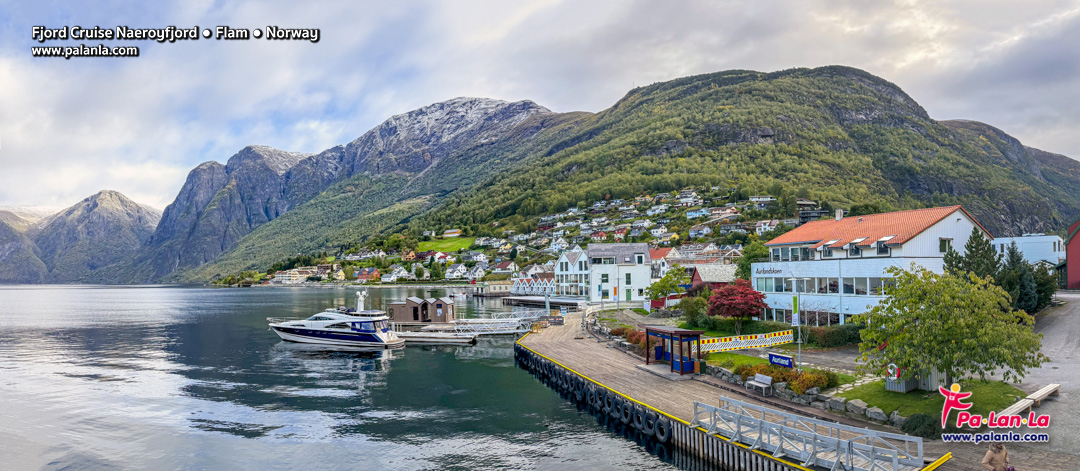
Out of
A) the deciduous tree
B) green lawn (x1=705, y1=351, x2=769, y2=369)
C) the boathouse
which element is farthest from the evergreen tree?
the boathouse

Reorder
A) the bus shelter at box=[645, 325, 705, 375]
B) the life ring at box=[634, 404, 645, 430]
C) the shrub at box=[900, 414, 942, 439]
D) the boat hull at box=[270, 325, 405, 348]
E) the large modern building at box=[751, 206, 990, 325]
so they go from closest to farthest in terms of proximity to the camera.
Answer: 1. the shrub at box=[900, 414, 942, 439]
2. the life ring at box=[634, 404, 645, 430]
3. the bus shelter at box=[645, 325, 705, 375]
4. the large modern building at box=[751, 206, 990, 325]
5. the boat hull at box=[270, 325, 405, 348]

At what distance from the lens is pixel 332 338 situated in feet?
203

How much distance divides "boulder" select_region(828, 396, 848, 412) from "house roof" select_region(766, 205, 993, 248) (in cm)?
2182

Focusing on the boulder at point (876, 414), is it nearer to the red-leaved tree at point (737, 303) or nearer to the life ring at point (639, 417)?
the life ring at point (639, 417)

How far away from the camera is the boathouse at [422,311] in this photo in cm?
7256

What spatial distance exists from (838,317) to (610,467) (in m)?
26.0

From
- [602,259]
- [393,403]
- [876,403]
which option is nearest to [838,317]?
[876,403]

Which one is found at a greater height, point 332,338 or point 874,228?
point 874,228

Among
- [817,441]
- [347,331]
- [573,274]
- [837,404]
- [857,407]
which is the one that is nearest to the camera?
[817,441]

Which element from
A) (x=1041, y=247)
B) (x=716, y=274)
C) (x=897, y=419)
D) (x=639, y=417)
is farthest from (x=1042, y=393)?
(x=1041, y=247)

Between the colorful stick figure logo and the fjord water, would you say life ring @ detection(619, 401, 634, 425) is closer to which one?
the fjord water

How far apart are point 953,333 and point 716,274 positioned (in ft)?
179

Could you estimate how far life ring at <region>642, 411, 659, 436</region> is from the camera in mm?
26250

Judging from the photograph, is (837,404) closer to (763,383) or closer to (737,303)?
(763,383)
